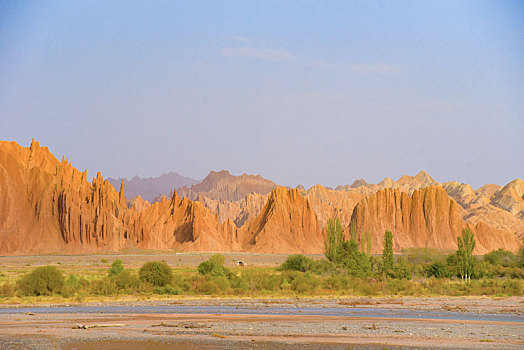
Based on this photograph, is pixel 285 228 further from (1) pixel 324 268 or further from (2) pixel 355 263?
(2) pixel 355 263

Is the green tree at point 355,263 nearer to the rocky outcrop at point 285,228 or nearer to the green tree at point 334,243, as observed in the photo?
the green tree at point 334,243

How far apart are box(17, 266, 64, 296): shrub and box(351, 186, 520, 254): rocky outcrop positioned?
401 feet

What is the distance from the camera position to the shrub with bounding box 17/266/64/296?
42125mm

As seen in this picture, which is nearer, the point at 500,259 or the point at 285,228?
the point at 500,259

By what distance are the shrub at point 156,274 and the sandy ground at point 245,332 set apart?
14.9 meters

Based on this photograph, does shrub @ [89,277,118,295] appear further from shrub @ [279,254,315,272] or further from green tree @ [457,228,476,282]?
green tree @ [457,228,476,282]

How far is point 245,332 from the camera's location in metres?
24.7

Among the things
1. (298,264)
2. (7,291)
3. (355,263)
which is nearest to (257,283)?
(355,263)

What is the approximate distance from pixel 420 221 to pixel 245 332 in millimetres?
146573

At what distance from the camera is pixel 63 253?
126m

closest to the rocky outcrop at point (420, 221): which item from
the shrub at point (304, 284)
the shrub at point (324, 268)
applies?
the shrub at point (324, 268)

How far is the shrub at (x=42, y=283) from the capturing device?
4212cm

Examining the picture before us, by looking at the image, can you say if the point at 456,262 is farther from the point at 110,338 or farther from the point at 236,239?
the point at 236,239

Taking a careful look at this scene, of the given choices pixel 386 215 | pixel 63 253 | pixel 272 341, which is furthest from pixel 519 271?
pixel 386 215
